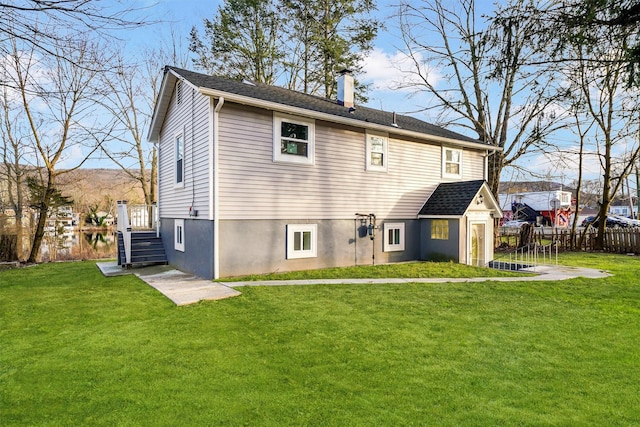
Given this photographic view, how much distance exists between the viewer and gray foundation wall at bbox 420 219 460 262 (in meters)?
11.8

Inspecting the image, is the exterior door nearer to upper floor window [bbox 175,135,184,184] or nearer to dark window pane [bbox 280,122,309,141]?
dark window pane [bbox 280,122,309,141]

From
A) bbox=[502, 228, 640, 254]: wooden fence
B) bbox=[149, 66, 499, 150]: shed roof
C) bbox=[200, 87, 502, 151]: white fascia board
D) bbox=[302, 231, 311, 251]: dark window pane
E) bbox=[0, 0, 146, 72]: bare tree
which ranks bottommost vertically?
bbox=[502, 228, 640, 254]: wooden fence

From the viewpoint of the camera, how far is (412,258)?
12.7 m

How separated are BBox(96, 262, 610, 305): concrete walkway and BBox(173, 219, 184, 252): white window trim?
67cm

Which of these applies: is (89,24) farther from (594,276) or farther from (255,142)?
(594,276)

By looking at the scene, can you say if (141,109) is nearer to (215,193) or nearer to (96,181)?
(96,181)

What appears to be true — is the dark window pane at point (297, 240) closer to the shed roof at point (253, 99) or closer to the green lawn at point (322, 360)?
the green lawn at point (322, 360)

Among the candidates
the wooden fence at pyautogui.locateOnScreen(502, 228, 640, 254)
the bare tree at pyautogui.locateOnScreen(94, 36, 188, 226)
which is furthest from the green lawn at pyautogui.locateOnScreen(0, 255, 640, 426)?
the bare tree at pyautogui.locateOnScreen(94, 36, 188, 226)

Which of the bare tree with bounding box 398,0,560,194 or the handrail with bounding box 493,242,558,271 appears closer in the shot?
the handrail with bounding box 493,242,558,271

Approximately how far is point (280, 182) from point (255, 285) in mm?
2953

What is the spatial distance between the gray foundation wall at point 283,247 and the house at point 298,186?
3cm

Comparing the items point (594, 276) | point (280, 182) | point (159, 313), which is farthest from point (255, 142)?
point (594, 276)

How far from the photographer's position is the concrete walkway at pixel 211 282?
283 inches

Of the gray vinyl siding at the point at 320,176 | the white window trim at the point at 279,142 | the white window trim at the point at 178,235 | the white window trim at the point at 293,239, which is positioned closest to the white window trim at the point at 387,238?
the gray vinyl siding at the point at 320,176
